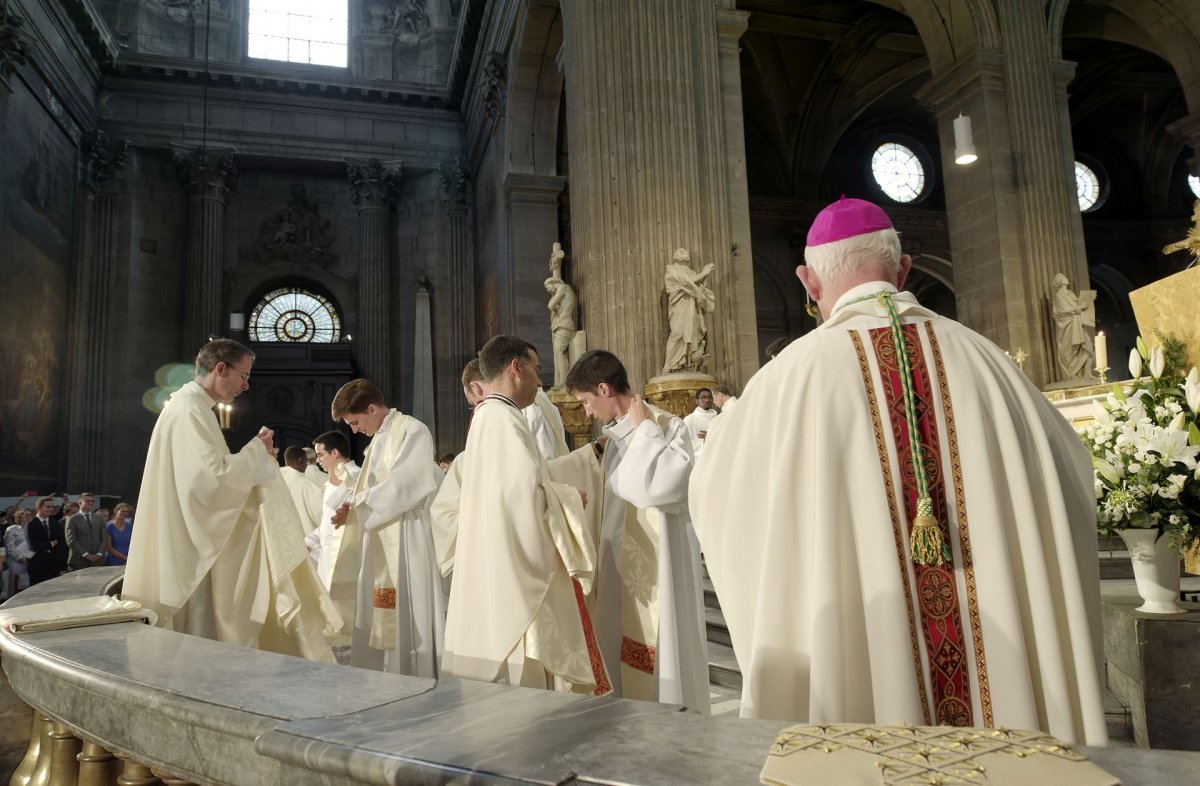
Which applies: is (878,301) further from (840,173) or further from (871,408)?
(840,173)

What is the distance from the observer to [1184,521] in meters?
2.73

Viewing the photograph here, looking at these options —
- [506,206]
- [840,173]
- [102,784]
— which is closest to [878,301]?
[102,784]


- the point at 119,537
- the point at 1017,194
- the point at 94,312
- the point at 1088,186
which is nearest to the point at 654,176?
the point at 1017,194

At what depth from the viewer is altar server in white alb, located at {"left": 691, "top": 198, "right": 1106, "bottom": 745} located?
1.66 meters

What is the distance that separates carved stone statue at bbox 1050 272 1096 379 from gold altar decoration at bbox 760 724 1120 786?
40.9 ft

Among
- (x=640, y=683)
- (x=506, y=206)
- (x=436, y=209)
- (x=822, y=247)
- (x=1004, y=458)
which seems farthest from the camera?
(x=436, y=209)

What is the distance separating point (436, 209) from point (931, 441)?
20697 mm

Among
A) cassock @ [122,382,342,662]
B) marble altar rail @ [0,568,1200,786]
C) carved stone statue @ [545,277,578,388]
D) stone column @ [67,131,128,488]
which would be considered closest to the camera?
marble altar rail @ [0,568,1200,786]

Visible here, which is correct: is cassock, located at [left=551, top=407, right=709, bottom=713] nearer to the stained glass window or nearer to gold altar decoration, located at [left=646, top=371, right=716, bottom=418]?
gold altar decoration, located at [left=646, top=371, right=716, bottom=418]

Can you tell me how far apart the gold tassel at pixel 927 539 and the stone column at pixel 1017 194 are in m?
11.8

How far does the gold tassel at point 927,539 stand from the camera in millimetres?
1644

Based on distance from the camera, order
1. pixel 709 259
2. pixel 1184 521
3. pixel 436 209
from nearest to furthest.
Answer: pixel 1184 521 < pixel 709 259 < pixel 436 209

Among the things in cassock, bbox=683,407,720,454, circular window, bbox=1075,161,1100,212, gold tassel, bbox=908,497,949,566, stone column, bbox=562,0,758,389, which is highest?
circular window, bbox=1075,161,1100,212

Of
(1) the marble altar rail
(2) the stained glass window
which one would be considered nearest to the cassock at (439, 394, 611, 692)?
(1) the marble altar rail
